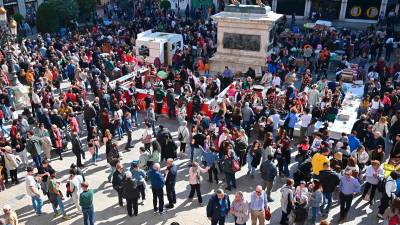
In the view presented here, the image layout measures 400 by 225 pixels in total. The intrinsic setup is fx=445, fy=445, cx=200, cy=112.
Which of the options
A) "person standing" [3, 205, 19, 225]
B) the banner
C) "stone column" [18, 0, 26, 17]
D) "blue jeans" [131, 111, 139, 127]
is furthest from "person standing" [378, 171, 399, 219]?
"stone column" [18, 0, 26, 17]

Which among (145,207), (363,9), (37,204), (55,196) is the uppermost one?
(363,9)

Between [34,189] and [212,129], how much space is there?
5.55m

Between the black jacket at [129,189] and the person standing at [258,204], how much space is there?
281 cm

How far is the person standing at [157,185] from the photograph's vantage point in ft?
35.0

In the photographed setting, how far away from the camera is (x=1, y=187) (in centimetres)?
1255

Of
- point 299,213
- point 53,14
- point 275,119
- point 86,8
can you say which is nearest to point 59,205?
point 299,213

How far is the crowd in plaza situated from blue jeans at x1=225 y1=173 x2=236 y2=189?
0.14 feet

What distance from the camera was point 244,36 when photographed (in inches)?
854

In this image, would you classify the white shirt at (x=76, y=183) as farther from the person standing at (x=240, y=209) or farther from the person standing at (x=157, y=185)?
the person standing at (x=240, y=209)

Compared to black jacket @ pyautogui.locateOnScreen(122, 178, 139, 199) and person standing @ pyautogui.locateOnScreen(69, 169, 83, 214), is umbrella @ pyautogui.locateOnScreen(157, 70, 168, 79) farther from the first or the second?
black jacket @ pyautogui.locateOnScreen(122, 178, 139, 199)

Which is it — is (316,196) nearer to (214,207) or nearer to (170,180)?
(214,207)

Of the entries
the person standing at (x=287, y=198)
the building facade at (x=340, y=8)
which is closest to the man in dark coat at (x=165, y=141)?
the person standing at (x=287, y=198)

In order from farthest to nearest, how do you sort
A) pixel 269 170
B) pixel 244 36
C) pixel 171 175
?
pixel 244 36
pixel 269 170
pixel 171 175

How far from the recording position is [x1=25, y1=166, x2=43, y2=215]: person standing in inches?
425
